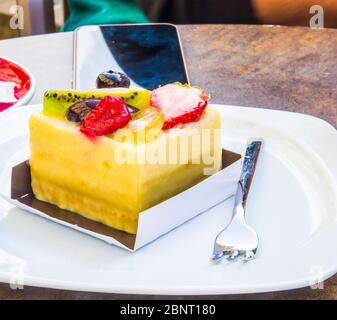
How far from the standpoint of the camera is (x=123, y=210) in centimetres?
80

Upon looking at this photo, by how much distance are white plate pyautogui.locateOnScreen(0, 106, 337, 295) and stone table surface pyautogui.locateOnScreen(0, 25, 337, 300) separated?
0.28 meters

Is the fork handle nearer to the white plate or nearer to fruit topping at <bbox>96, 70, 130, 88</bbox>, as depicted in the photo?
the white plate

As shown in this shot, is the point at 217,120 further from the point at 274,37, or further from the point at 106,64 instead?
the point at 274,37

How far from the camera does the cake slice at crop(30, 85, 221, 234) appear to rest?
2.57 feet

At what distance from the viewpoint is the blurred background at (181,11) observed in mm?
1799

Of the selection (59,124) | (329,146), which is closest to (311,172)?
(329,146)

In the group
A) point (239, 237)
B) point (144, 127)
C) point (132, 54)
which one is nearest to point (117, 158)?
point (144, 127)

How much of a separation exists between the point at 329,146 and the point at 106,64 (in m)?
0.55

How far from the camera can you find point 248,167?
0.94m

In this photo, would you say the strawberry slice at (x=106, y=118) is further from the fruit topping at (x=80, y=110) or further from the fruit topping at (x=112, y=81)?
the fruit topping at (x=112, y=81)

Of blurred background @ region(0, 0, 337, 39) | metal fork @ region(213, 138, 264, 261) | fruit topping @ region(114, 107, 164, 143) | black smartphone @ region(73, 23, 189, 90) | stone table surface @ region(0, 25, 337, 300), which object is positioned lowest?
blurred background @ region(0, 0, 337, 39)

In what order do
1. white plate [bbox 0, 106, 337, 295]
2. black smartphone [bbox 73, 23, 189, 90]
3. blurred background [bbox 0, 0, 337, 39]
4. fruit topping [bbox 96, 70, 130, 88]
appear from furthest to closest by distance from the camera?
blurred background [bbox 0, 0, 337, 39] < black smartphone [bbox 73, 23, 189, 90] < fruit topping [bbox 96, 70, 130, 88] < white plate [bbox 0, 106, 337, 295]

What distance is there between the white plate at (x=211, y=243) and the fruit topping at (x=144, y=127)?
0.38 feet

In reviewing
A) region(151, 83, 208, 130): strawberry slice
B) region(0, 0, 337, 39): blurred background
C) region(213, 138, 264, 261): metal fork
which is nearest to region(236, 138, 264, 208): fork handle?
region(213, 138, 264, 261): metal fork
